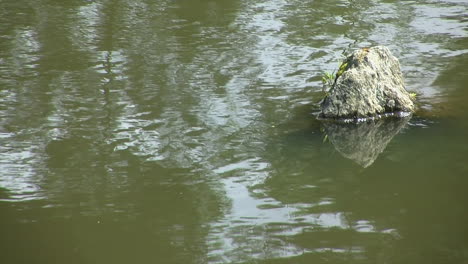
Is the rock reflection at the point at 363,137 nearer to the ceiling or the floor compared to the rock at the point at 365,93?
nearer to the floor

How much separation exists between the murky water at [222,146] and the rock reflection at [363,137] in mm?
25

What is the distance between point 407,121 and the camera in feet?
20.6

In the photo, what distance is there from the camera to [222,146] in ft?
18.9

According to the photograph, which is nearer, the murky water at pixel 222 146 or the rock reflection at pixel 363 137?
the murky water at pixel 222 146

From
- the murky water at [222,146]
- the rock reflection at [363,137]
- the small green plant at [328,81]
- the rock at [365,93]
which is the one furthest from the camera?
the small green plant at [328,81]

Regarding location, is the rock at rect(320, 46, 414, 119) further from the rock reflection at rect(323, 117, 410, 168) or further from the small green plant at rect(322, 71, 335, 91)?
the small green plant at rect(322, 71, 335, 91)

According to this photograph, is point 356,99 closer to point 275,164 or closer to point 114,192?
point 275,164

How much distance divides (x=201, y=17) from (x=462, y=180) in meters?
5.87

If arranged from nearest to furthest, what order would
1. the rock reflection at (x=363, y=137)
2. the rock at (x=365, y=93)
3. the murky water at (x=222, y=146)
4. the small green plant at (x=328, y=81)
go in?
the murky water at (x=222, y=146) < the rock reflection at (x=363, y=137) < the rock at (x=365, y=93) < the small green plant at (x=328, y=81)

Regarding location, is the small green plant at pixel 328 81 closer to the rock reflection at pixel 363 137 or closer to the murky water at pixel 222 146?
the murky water at pixel 222 146

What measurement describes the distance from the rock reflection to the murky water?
1.0 inches

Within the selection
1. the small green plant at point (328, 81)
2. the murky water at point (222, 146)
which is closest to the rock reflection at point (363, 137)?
the murky water at point (222, 146)

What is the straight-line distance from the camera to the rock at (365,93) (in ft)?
20.9

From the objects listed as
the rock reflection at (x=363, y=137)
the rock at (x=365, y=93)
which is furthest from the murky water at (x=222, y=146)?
the rock at (x=365, y=93)
